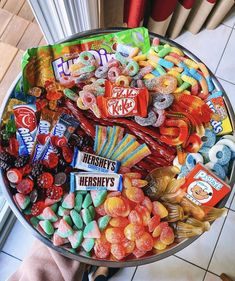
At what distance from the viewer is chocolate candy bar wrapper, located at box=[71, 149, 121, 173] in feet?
2.70

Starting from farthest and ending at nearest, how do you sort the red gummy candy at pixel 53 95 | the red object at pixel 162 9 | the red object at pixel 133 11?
the red object at pixel 162 9 < the red object at pixel 133 11 < the red gummy candy at pixel 53 95

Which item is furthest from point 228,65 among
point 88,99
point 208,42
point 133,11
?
point 88,99

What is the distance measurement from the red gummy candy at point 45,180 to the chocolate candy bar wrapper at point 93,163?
0.19ft

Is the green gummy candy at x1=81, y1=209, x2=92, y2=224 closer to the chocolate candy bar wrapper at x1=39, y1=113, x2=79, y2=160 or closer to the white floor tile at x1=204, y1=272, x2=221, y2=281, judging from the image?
the chocolate candy bar wrapper at x1=39, y1=113, x2=79, y2=160

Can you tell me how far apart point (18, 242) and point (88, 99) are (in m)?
0.83

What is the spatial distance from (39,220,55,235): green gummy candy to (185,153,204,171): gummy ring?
33cm

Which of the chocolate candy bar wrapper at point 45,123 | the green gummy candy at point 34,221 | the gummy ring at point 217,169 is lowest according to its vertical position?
the green gummy candy at point 34,221

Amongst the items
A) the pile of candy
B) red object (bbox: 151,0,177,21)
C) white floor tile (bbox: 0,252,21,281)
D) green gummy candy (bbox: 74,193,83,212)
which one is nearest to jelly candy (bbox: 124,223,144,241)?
the pile of candy

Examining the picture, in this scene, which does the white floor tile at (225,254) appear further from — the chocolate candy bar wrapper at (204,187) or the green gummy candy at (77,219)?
the green gummy candy at (77,219)

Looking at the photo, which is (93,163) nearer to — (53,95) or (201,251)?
(53,95)

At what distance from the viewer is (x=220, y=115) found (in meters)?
0.88

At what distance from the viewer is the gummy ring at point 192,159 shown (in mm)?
835

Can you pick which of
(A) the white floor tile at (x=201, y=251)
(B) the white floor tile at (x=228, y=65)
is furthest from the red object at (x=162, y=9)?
(A) the white floor tile at (x=201, y=251)

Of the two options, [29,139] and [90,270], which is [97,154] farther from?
[90,270]
